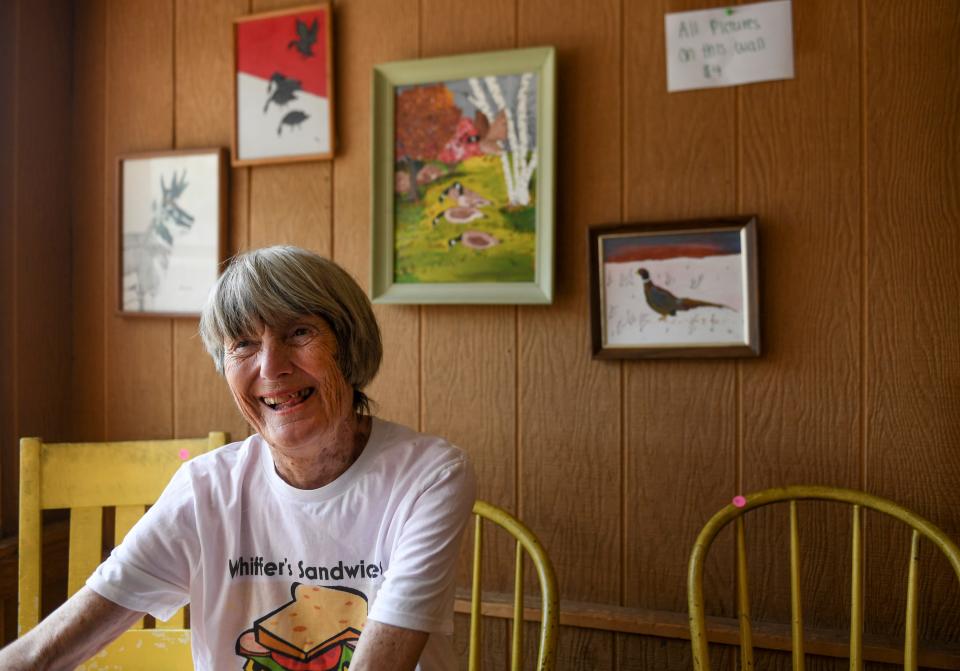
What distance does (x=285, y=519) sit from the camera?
1.04m

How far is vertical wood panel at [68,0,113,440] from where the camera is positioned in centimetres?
190

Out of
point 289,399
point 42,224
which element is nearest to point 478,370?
point 289,399

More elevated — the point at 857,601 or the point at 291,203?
the point at 291,203

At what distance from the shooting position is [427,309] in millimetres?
1645

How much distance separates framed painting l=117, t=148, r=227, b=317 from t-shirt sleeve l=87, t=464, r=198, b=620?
0.85m

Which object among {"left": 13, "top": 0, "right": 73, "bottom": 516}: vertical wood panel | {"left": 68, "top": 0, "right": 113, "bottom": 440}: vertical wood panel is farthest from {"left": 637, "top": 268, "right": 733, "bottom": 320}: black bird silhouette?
{"left": 13, "top": 0, "right": 73, "bottom": 516}: vertical wood panel

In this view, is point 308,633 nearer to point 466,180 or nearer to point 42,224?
point 466,180

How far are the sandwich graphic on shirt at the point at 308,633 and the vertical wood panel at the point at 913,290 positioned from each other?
99cm

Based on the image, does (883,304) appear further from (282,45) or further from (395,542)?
(282,45)

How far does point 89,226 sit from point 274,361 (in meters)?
1.24

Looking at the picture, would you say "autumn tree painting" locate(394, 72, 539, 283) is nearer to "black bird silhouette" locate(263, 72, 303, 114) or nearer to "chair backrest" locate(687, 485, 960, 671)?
"black bird silhouette" locate(263, 72, 303, 114)

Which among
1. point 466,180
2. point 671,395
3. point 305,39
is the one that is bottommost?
A: point 671,395

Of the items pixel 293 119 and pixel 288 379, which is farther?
pixel 293 119

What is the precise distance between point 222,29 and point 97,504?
1.18 meters
